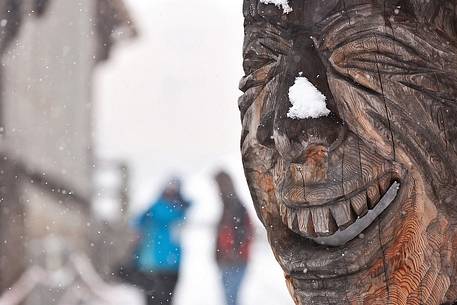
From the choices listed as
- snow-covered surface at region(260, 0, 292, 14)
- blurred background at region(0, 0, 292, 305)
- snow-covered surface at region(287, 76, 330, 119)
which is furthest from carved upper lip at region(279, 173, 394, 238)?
blurred background at region(0, 0, 292, 305)

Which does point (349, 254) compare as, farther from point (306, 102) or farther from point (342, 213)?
point (306, 102)

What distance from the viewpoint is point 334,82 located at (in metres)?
1.54

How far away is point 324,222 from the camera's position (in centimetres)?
151

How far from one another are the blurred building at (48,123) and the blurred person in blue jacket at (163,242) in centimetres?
268

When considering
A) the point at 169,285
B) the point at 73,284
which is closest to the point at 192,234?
the point at 73,284

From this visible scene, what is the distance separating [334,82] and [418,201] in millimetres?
244

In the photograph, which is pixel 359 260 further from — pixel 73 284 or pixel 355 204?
pixel 73 284

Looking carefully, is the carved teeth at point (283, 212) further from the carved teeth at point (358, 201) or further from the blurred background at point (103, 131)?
the blurred background at point (103, 131)

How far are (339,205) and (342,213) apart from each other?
0.01m

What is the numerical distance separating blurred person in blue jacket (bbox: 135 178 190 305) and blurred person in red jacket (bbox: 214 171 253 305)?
24 centimetres

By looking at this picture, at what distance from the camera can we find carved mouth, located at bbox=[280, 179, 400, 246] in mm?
1505

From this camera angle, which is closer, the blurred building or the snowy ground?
the snowy ground

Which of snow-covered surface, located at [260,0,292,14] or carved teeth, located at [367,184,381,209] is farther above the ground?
snow-covered surface, located at [260,0,292,14]

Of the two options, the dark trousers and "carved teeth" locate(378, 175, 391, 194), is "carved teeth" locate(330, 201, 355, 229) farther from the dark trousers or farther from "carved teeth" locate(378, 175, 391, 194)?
the dark trousers
